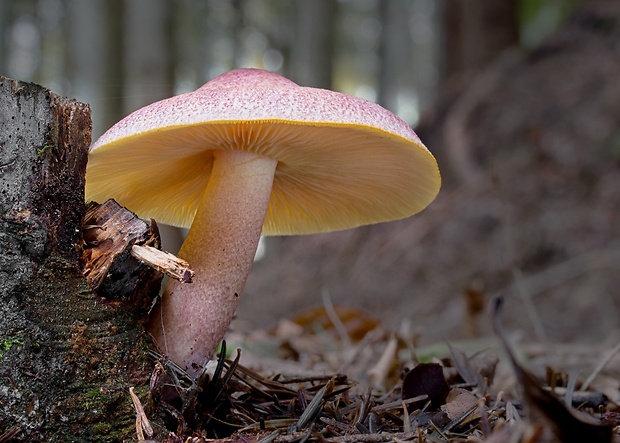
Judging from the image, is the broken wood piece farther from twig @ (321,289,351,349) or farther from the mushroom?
twig @ (321,289,351,349)

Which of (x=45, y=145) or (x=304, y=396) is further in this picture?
(x=304, y=396)

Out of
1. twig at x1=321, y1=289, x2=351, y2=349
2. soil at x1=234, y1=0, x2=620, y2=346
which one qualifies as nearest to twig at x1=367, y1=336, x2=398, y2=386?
twig at x1=321, y1=289, x2=351, y2=349

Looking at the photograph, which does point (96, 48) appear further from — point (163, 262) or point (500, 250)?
point (163, 262)

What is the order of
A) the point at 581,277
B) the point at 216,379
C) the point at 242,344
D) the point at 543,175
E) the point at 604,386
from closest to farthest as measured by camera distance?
the point at 216,379
the point at 604,386
the point at 242,344
the point at 581,277
the point at 543,175

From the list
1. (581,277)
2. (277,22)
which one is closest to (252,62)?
(277,22)

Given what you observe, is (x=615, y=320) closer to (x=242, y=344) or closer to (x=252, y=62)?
(x=242, y=344)

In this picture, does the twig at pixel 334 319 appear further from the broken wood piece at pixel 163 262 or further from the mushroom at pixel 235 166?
the broken wood piece at pixel 163 262
